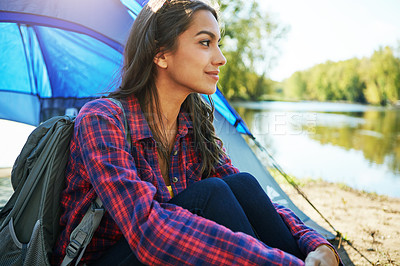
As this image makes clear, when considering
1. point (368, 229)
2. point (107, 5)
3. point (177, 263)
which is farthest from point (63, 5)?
point (368, 229)

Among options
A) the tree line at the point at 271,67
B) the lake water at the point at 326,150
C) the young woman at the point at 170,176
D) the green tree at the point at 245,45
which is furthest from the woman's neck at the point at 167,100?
the green tree at the point at 245,45

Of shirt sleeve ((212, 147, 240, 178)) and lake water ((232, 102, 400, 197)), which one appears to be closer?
shirt sleeve ((212, 147, 240, 178))

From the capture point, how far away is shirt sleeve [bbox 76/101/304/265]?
0.89 m

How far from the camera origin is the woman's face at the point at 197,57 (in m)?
1.30

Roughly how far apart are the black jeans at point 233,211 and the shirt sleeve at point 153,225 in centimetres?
9

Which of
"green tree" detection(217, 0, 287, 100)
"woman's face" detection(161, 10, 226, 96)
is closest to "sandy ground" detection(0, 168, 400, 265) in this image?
"woman's face" detection(161, 10, 226, 96)

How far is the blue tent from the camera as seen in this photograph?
207cm

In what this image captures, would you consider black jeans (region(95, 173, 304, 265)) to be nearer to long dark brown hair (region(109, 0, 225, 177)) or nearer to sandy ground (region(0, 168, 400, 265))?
long dark brown hair (region(109, 0, 225, 177))

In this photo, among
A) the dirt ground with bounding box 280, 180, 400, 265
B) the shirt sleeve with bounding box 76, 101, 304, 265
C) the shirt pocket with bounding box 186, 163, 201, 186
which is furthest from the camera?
the dirt ground with bounding box 280, 180, 400, 265

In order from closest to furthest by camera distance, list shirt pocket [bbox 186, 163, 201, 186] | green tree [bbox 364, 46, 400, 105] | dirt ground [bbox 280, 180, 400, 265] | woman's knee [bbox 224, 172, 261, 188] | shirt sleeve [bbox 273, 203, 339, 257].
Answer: shirt sleeve [bbox 273, 203, 339, 257] → woman's knee [bbox 224, 172, 261, 188] → shirt pocket [bbox 186, 163, 201, 186] → dirt ground [bbox 280, 180, 400, 265] → green tree [bbox 364, 46, 400, 105]

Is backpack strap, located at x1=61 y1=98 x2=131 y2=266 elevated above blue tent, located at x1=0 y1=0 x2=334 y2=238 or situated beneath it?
situated beneath

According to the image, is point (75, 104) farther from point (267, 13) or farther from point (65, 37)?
point (267, 13)

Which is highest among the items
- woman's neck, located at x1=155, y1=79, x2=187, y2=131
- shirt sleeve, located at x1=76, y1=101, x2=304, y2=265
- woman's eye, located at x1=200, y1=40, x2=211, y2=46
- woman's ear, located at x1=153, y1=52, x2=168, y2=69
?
woman's eye, located at x1=200, y1=40, x2=211, y2=46

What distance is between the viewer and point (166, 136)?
1.38m
